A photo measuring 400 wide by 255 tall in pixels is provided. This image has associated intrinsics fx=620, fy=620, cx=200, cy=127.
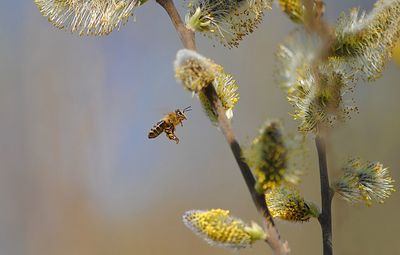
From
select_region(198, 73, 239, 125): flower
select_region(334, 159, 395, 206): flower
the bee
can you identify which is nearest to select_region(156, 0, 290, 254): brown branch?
select_region(198, 73, 239, 125): flower

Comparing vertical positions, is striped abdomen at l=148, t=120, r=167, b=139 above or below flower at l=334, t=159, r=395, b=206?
above

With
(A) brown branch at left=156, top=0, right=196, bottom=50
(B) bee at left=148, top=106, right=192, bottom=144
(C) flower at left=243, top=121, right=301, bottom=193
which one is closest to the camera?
(C) flower at left=243, top=121, right=301, bottom=193

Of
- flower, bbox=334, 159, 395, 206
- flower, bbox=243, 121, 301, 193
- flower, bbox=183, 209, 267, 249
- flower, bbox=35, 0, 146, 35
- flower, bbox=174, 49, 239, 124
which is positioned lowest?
flower, bbox=334, 159, 395, 206

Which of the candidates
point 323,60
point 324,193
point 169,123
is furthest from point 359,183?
point 169,123

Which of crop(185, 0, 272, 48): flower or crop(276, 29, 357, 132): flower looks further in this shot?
crop(185, 0, 272, 48): flower

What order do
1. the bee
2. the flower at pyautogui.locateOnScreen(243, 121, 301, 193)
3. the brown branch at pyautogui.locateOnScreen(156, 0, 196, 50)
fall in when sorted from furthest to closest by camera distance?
the bee < the brown branch at pyautogui.locateOnScreen(156, 0, 196, 50) < the flower at pyautogui.locateOnScreen(243, 121, 301, 193)

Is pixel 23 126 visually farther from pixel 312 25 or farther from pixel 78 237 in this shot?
pixel 312 25

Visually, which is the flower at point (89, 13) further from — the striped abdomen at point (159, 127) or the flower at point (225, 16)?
the striped abdomen at point (159, 127)

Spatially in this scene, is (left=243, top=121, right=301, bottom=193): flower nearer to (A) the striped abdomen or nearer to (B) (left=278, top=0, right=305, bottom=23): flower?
(B) (left=278, top=0, right=305, bottom=23): flower
